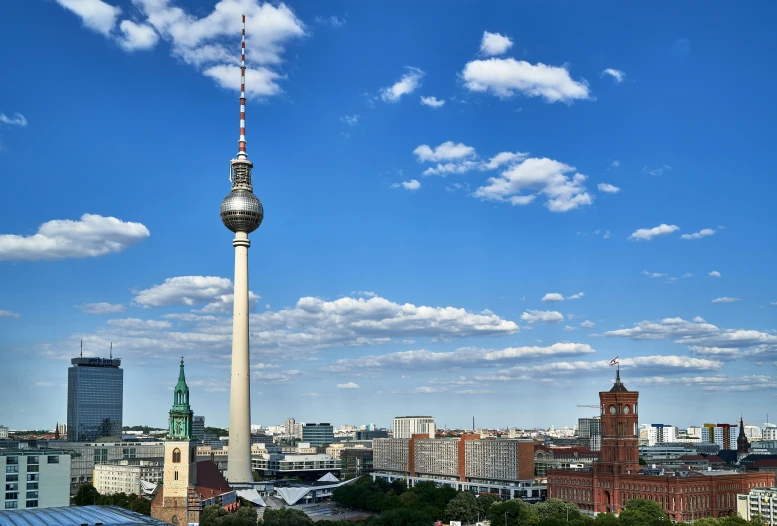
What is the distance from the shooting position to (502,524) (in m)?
122

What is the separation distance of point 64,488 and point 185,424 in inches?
849

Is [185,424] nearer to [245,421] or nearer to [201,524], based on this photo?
[201,524]

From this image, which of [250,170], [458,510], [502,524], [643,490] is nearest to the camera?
[502,524]

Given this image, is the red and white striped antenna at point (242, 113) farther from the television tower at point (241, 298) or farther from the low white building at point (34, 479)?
the low white building at point (34, 479)

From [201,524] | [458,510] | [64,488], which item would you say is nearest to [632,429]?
[458,510]

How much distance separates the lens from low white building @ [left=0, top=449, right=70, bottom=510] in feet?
296

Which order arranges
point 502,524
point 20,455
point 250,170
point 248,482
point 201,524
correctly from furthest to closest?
point 250,170
point 248,482
point 502,524
point 201,524
point 20,455

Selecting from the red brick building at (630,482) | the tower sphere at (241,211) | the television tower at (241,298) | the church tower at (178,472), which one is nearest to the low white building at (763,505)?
the red brick building at (630,482)

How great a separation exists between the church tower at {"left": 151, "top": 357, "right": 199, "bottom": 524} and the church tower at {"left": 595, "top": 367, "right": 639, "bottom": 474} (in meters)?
80.0

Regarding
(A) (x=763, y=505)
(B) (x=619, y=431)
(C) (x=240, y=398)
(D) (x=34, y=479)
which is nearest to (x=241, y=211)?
(C) (x=240, y=398)

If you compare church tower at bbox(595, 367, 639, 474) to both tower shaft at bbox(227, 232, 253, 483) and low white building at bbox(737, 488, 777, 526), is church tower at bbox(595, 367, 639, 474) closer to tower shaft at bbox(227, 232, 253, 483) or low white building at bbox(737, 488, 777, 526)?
low white building at bbox(737, 488, 777, 526)

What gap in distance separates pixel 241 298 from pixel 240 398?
19.8m

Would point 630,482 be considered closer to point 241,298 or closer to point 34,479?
point 241,298

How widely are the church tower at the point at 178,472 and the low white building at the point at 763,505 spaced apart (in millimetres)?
83813
